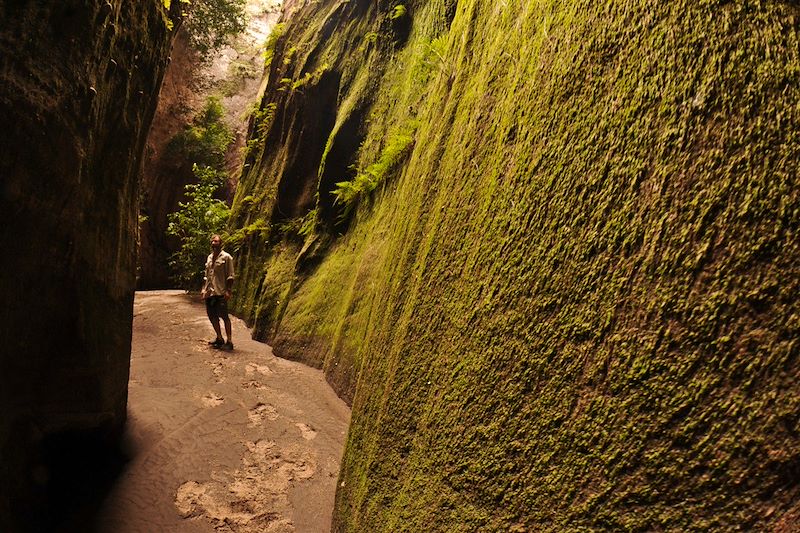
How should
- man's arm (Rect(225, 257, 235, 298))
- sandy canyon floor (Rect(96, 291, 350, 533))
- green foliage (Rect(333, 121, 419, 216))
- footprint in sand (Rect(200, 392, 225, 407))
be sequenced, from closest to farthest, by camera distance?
sandy canyon floor (Rect(96, 291, 350, 533)) → footprint in sand (Rect(200, 392, 225, 407)) → green foliage (Rect(333, 121, 419, 216)) → man's arm (Rect(225, 257, 235, 298))

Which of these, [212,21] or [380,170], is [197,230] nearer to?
[380,170]

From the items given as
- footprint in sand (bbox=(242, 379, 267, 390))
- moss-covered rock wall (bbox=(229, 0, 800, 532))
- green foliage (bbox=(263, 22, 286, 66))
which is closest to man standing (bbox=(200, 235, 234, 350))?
footprint in sand (bbox=(242, 379, 267, 390))

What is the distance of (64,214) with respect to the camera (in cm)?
266

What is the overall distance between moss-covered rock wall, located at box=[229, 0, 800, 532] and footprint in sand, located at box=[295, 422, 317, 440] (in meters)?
1.55

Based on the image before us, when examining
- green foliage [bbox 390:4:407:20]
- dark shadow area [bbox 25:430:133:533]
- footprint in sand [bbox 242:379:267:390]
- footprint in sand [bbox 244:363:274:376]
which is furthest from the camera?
green foliage [bbox 390:4:407:20]

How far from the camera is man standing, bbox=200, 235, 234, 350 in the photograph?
6906 millimetres

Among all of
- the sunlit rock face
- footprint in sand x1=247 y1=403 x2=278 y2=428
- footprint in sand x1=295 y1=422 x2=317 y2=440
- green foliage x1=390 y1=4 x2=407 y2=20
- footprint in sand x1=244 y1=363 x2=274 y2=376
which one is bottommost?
footprint in sand x1=244 y1=363 x2=274 y2=376

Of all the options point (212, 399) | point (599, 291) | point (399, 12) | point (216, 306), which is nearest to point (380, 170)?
point (399, 12)

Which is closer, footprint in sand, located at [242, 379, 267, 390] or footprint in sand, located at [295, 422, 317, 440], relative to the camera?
footprint in sand, located at [295, 422, 317, 440]

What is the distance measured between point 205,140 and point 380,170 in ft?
43.8

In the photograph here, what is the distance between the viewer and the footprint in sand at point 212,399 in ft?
15.9

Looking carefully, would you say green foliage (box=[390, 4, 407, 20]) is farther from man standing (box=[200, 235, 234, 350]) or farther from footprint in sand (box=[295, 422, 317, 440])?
footprint in sand (box=[295, 422, 317, 440])

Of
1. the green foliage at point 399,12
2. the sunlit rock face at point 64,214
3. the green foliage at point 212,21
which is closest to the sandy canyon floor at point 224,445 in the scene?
the sunlit rock face at point 64,214

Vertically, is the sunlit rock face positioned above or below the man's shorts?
above
